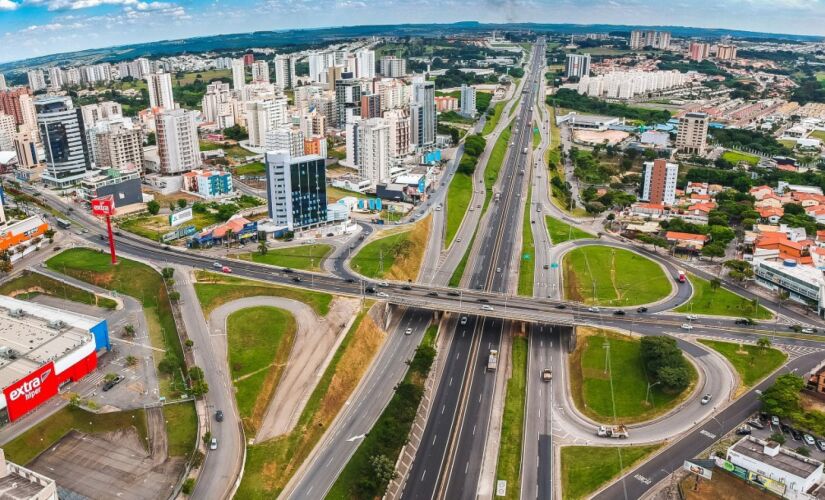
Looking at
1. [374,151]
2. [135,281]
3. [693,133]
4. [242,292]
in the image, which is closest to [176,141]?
[374,151]

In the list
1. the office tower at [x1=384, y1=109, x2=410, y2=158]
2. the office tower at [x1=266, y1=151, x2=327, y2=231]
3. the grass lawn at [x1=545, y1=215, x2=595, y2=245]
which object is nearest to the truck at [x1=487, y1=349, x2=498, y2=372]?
the grass lawn at [x1=545, y1=215, x2=595, y2=245]

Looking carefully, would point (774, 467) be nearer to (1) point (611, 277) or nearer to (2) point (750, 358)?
(2) point (750, 358)

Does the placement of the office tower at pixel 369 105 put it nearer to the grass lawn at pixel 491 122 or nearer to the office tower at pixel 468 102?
the grass lawn at pixel 491 122

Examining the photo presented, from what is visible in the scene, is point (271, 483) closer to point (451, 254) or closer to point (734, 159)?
point (451, 254)

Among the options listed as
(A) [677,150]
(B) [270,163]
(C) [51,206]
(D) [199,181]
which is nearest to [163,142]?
(D) [199,181]

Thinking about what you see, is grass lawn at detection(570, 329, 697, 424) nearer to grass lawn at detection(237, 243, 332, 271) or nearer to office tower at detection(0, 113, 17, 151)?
grass lawn at detection(237, 243, 332, 271)

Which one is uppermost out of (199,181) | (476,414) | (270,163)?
(270,163)

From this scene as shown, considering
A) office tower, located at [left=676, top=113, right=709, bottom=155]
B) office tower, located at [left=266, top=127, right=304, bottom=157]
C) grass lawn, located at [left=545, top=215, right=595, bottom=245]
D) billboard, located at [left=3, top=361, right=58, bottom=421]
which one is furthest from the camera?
office tower, located at [left=676, top=113, right=709, bottom=155]
